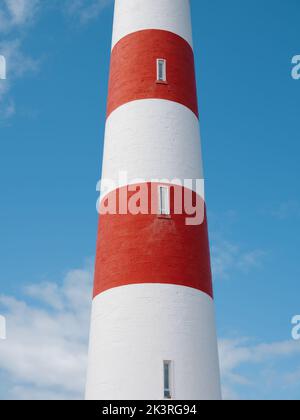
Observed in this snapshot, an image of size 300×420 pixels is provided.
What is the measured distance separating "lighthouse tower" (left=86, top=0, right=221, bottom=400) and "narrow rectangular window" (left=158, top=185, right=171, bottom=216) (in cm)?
2

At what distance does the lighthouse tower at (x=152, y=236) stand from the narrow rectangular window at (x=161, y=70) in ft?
0.10

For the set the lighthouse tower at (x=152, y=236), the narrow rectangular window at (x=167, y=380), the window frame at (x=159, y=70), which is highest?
the window frame at (x=159, y=70)

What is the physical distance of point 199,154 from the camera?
55.6 feet

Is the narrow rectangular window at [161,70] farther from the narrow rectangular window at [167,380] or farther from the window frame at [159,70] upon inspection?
the narrow rectangular window at [167,380]

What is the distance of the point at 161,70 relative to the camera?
17.2 metres

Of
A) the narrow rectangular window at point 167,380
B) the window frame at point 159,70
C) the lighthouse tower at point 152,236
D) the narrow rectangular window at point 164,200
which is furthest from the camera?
the window frame at point 159,70

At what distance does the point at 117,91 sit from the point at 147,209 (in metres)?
3.83

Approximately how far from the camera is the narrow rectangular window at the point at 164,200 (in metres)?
15.5

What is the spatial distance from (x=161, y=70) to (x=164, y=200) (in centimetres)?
381

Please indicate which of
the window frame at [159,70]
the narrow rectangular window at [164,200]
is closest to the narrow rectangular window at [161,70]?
the window frame at [159,70]

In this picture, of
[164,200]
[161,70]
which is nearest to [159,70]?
[161,70]

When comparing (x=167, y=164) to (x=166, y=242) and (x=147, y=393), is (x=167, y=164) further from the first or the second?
(x=147, y=393)

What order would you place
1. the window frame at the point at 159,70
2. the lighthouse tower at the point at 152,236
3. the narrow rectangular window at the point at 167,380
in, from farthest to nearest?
the window frame at the point at 159,70, the lighthouse tower at the point at 152,236, the narrow rectangular window at the point at 167,380

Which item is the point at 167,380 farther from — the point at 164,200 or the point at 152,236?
the point at 164,200
